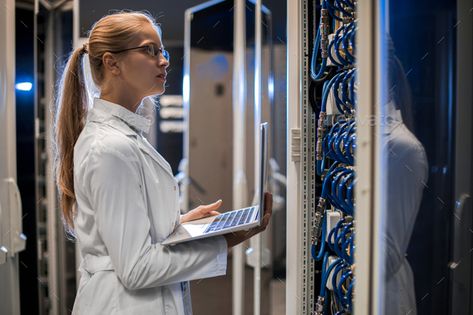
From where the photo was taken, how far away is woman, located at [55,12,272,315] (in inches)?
41.2

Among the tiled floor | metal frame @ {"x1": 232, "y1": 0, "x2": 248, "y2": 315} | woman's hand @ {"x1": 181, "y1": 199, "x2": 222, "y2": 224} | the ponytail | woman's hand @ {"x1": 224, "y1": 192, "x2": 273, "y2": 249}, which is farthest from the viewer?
the tiled floor

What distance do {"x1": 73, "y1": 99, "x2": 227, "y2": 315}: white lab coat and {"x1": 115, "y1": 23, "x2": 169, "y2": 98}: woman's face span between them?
0.08 m

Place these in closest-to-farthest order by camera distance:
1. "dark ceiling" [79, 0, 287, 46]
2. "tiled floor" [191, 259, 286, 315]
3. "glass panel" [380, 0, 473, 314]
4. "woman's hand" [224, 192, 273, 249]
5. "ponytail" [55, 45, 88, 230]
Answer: "glass panel" [380, 0, 473, 314] → "woman's hand" [224, 192, 273, 249] → "ponytail" [55, 45, 88, 230] → "dark ceiling" [79, 0, 287, 46] → "tiled floor" [191, 259, 286, 315]

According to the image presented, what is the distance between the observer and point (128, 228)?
1.04 m

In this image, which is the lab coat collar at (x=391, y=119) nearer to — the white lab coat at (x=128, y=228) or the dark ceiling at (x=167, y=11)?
the white lab coat at (x=128, y=228)

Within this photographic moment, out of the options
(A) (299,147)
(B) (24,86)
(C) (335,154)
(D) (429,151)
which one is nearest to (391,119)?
(D) (429,151)

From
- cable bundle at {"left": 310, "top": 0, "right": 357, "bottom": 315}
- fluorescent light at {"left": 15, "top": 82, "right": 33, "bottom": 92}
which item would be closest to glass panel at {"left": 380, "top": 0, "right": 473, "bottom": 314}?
cable bundle at {"left": 310, "top": 0, "right": 357, "bottom": 315}

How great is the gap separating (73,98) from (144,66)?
0.96 feet

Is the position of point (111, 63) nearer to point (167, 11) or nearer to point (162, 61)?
point (162, 61)

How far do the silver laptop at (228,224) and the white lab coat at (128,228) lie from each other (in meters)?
0.03

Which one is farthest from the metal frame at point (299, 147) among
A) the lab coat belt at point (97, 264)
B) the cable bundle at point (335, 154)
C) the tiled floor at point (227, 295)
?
the tiled floor at point (227, 295)

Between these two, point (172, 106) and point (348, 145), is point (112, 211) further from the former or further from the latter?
point (172, 106)

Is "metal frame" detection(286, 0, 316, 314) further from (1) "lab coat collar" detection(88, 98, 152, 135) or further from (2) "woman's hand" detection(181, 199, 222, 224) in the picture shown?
(1) "lab coat collar" detection(88, 98, 152, 135)

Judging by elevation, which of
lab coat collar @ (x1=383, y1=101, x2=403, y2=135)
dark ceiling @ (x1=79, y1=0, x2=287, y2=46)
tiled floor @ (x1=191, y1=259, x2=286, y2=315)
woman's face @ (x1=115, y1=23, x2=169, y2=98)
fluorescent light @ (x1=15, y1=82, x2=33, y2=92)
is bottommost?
tiled floor @ (x1=191, y1=259, x2=286, y2=315)
